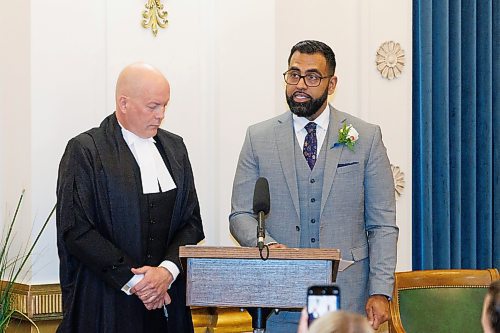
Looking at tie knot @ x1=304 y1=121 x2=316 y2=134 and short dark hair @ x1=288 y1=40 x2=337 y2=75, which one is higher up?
short dark hair @ x1=288 y1=40 x2=337 y2=75

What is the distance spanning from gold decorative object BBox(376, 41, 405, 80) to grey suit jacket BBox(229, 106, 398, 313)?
6.82 feet

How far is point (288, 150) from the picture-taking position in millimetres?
4469

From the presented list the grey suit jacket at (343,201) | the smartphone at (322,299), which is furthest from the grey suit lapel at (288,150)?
the smartphone at (322,299)

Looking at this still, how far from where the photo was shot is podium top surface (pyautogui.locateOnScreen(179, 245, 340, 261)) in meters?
3.46

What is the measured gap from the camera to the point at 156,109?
4527 mm

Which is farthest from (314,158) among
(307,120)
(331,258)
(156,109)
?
(331,258)

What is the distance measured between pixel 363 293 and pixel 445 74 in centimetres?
284

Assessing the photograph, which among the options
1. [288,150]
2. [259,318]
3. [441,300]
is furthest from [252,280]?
[441,300]

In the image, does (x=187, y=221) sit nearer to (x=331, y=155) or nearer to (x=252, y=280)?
(x=331, y=155)

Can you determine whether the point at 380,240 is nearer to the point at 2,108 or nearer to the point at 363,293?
the point at 363,293

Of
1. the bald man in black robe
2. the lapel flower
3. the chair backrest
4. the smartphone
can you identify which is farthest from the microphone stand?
the chair backrest

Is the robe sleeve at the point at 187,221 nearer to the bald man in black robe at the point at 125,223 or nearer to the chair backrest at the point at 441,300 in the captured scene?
the bald man in black robe at the point at 125,223

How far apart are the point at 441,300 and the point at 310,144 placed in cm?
132

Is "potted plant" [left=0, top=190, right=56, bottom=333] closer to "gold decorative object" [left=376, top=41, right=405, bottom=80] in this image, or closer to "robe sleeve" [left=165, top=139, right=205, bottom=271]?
"robe sleeve" [left=165, top=139, right=205, bottom=271]
